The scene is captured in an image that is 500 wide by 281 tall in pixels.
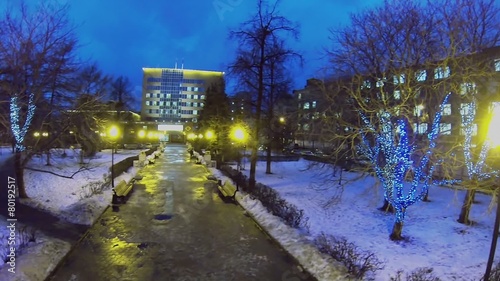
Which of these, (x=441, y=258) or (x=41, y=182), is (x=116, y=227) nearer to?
(x=41, y=182)

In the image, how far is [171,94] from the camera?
409 ft

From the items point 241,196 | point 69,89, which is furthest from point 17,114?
point 241,196

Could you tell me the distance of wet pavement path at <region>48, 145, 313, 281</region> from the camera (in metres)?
7.65

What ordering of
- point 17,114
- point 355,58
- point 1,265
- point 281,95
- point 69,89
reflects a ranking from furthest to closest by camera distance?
point 281,95 → point 69,89 → point 355,58 → point 17,114 → point 1,265

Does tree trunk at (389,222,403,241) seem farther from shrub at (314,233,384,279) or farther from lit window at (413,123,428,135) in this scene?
lit window at (413,123,428,135)

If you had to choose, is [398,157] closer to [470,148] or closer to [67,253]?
[470,148]

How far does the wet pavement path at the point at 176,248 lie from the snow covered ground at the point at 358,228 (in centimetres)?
48

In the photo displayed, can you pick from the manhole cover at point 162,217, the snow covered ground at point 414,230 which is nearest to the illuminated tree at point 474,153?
the snow covered ground at point 414,230

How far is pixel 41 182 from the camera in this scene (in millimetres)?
16766

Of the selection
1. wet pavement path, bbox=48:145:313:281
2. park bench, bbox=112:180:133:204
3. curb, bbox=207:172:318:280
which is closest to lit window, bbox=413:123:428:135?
curb, bbox=207:172:318:280

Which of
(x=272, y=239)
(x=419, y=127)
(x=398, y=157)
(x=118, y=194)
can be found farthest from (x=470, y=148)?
(x=118, y=194)

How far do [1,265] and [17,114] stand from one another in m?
6.43

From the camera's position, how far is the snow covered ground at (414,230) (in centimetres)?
916

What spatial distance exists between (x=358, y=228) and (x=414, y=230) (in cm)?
172
